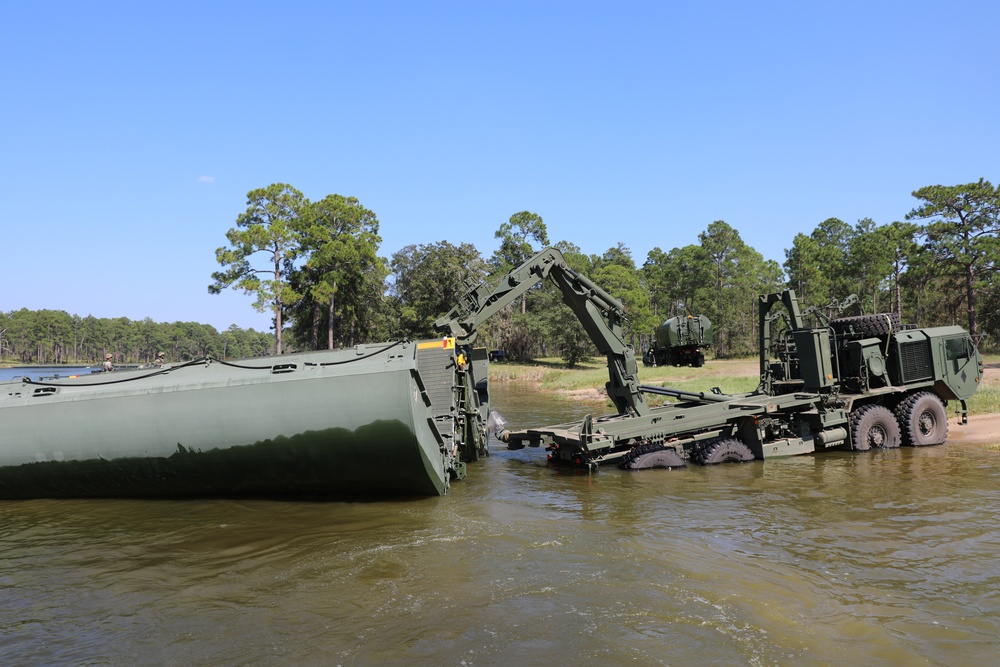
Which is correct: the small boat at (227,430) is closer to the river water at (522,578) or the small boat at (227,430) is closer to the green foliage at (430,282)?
the river water at (522,578)

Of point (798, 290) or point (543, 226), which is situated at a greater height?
point (543, 226)

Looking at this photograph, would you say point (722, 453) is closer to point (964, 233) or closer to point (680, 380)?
point (680, 380)

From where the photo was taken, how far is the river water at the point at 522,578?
4.93 meters

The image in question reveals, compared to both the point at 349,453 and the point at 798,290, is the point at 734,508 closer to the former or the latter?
the point at 349,453

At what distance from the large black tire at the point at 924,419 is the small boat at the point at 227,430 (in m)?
10.7

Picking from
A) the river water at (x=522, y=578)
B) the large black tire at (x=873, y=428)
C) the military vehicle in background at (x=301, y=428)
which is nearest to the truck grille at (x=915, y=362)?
the large black tire at (x=873, y=428)

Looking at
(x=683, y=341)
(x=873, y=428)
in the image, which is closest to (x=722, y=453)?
(x=683, y=341)

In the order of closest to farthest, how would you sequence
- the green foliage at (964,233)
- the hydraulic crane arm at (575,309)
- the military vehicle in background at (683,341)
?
the hydraulic crane arm at (575,309), the military vehicle in background at (683,341), the green foliage at (964,233)

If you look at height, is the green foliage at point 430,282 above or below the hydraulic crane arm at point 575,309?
above

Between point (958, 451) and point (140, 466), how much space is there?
15.2 meters

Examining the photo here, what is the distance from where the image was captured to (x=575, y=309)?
13.5 m

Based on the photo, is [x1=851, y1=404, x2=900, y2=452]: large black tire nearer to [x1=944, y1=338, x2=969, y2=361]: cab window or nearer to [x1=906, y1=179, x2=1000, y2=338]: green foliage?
→ [x1=944, y1=338, x2=969, y2=361]: cab window

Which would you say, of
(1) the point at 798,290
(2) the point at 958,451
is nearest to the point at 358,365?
(2) the point at 958,451

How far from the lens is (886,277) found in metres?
53.1
